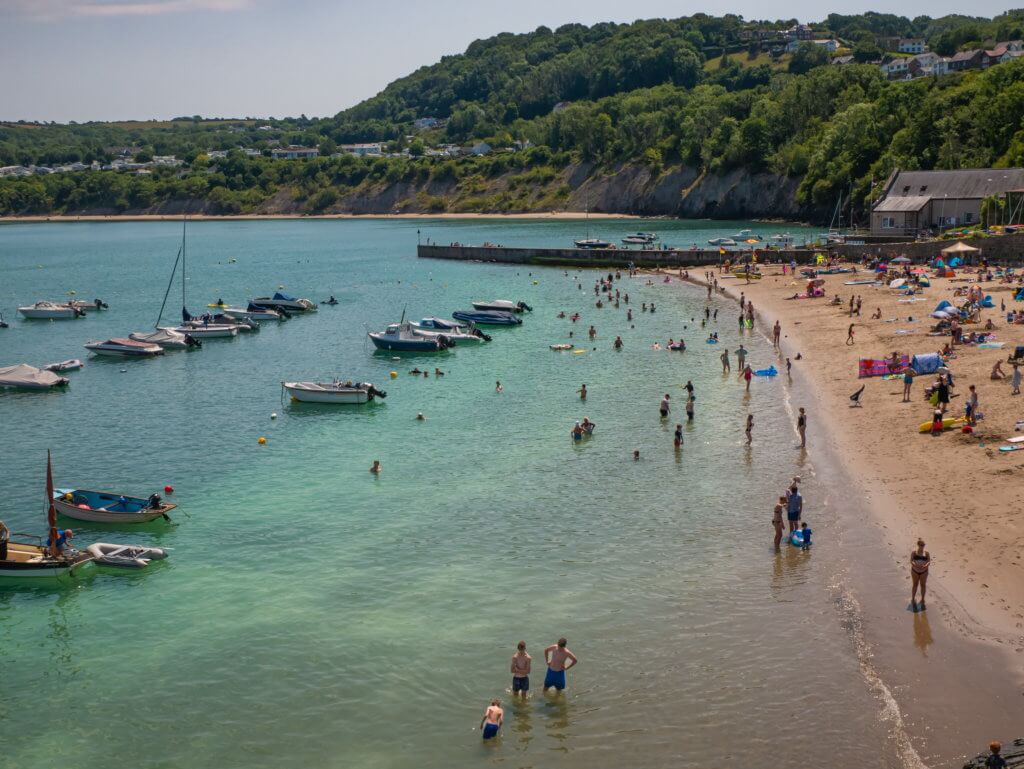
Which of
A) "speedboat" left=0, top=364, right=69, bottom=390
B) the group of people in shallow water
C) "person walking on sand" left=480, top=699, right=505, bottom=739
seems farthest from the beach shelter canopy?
"person walking on sand" left=480, top=699, right=505, bottom=739

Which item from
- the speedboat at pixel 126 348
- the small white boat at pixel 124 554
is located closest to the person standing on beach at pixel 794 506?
the small white boat at pixel 124 554

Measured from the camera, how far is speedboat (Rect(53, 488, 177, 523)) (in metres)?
34.2

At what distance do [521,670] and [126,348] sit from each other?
54.9 metres

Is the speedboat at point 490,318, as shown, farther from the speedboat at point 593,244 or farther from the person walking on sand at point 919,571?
the person walking on sand at point 919,571

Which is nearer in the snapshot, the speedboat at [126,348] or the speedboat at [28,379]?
the speedboat at [28,379]

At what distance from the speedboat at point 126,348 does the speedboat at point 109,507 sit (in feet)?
117

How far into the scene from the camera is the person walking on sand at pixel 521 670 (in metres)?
21.8

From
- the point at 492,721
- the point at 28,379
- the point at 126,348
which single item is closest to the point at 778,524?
the point at 492,721

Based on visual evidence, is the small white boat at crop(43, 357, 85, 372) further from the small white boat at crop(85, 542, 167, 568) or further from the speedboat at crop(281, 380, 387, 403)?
the small white boat at crop(85, 542, 167, 568)

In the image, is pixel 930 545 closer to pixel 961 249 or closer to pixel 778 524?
pixel 778 524

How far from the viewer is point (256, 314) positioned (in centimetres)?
8512

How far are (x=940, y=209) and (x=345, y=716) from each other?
98.7 m

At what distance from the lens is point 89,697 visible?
76.2ft

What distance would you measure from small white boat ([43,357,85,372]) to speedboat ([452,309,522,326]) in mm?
26932
